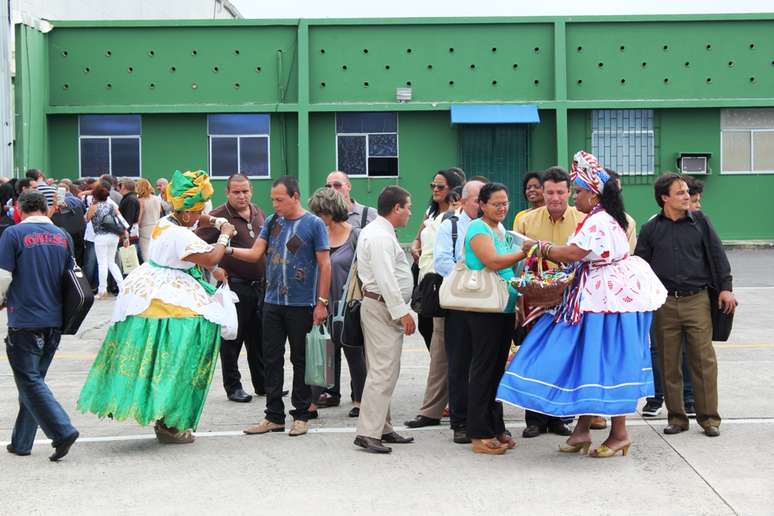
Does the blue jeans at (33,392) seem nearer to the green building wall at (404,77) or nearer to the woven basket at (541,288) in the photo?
the woven basket at (541,288)

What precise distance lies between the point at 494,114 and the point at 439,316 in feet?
65.1

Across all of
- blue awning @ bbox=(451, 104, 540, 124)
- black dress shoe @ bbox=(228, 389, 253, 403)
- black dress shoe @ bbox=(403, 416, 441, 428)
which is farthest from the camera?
blue awning @ bbox=(451, 104, 540, 124)

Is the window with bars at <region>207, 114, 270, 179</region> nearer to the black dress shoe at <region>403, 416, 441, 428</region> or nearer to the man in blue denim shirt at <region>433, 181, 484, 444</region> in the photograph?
the black dress shoe at <region>403, 416, 441, 428</region>

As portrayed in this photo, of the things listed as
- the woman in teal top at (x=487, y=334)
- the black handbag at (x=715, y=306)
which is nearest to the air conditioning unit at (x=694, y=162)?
the black handbag at (x=715, y=306)

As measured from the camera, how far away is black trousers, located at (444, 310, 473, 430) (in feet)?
26.4

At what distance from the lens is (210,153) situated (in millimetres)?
28344

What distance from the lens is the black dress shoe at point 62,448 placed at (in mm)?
7523

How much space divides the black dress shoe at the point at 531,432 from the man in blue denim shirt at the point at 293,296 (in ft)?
5.07

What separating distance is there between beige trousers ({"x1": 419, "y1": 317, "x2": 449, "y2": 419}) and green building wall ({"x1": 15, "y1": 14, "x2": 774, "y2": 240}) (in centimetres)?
1920

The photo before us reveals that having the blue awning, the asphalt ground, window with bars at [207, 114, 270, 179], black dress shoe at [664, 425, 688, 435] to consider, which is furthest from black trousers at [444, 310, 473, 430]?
window with bars at [207, 114, 270, 179]

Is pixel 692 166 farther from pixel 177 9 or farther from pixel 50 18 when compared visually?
pixel 177 9

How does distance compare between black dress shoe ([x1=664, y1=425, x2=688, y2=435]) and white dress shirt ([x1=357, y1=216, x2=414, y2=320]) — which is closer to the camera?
white dress shirt ([x1=357, y1=216, x2=414, y2=320])

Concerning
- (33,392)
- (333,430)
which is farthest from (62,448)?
(333,430)

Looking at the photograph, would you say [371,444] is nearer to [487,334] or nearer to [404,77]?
[487,334]
